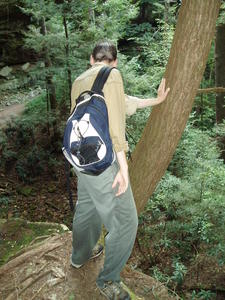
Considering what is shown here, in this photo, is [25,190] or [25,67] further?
[25,67]

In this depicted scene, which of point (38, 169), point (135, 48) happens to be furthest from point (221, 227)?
point (135, 48)

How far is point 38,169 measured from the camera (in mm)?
9875

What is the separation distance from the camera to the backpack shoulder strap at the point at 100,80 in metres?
2.28

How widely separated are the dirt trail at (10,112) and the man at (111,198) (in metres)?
9.17

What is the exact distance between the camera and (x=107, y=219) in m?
2.68

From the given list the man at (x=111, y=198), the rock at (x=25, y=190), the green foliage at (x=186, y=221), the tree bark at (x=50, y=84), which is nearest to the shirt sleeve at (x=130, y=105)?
the man at (x=111, y=198)

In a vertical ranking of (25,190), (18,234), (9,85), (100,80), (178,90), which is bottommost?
(25,190)

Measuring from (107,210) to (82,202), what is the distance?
430 mm

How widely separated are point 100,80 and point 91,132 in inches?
14.1

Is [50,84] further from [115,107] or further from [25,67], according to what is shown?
[115,107]

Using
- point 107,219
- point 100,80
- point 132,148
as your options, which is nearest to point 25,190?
point 132,148

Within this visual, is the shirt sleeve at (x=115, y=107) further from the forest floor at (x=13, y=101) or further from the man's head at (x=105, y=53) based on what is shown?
the forest floor at (x=13, y=101)

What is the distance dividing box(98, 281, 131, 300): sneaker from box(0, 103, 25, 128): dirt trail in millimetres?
9391

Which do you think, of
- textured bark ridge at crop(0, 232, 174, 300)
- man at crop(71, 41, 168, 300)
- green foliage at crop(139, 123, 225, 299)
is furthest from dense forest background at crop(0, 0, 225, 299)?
man at crop(71, 41, 168, 300)
